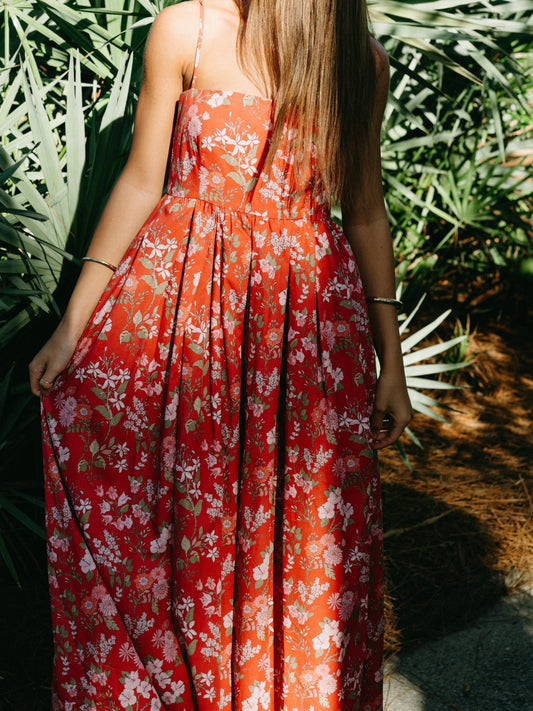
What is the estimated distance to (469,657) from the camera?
196cm

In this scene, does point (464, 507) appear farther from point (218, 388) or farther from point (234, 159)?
point (234, 159)

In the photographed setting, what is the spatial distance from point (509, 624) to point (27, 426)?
1.50 meters

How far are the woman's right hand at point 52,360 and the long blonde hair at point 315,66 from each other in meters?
0.47

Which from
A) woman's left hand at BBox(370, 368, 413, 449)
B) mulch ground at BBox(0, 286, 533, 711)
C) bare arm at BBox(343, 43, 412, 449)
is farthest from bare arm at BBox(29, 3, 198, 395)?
mulch ground at BBox(0, 286, 533, 711)

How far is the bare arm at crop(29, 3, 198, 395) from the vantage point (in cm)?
124

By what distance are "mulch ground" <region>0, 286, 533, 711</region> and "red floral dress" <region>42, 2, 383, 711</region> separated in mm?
718

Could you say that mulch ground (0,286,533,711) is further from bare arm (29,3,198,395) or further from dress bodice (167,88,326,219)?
dress bodice (167,88,326,219)

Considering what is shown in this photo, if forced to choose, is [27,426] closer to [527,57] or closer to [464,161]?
[464,161]

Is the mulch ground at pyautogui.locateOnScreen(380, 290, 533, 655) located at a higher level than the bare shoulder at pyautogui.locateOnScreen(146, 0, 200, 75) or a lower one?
lower

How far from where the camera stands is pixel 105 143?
72.0 inches

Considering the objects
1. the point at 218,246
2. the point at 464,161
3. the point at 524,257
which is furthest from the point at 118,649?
the point at 524,257

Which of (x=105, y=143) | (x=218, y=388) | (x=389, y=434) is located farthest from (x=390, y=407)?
(x=105, y=143)

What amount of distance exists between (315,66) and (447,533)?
72.9 inches

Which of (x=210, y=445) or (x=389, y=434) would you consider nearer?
(x=210, y=445)
